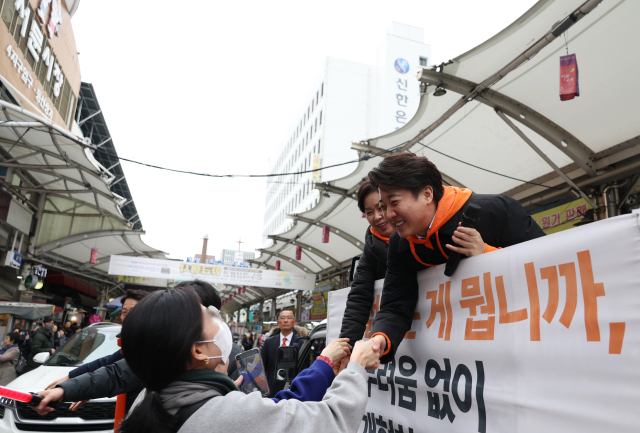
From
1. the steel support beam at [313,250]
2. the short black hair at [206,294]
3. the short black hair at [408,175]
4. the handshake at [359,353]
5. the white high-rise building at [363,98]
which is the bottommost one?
the handshake at [359,353]

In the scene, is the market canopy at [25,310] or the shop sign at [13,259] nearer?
the market canopy at [25,310]

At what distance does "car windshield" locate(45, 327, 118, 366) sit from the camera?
226 inches

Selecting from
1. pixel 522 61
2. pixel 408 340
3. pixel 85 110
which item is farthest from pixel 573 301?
pixel 85 110

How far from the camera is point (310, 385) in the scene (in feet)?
4.96

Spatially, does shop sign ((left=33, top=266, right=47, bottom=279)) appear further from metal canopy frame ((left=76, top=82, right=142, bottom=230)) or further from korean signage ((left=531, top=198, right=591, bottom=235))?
korean signage ((left=531, top=198, right=591, bottom=235))

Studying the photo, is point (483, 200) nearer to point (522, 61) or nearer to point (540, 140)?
point (522, 61)

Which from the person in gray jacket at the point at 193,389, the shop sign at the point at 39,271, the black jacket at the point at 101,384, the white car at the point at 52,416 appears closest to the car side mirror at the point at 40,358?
the white car at the point at 52,416

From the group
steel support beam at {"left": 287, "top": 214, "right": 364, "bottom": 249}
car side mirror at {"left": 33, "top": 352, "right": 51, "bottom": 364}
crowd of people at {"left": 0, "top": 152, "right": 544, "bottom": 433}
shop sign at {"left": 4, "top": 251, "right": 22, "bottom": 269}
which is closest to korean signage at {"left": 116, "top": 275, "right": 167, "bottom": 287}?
shop sign at {"left": 4, "top": 251, "right": 22, "bottom": 269}

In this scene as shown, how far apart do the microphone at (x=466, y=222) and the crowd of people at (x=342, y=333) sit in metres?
0.04

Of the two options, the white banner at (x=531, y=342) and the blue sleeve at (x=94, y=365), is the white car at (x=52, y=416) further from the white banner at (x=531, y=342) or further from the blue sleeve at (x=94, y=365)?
the white banner at (x=531, y=342)

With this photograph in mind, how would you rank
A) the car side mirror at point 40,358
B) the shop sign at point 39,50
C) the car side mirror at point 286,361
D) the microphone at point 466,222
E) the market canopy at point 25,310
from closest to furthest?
the microphone at point 466,222 < the car side mirror at point 286,361 < the car side mirror at point 40,358 < the shop sign at point 39,50 < the market canopy at point 25,310

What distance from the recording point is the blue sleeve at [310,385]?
148 centimetres

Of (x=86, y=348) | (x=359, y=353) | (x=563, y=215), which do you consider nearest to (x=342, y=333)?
(x=359, y=353)

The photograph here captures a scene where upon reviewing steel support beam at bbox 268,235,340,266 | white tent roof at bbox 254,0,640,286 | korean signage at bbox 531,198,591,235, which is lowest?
korean signage at bbox 531,198,591,235
